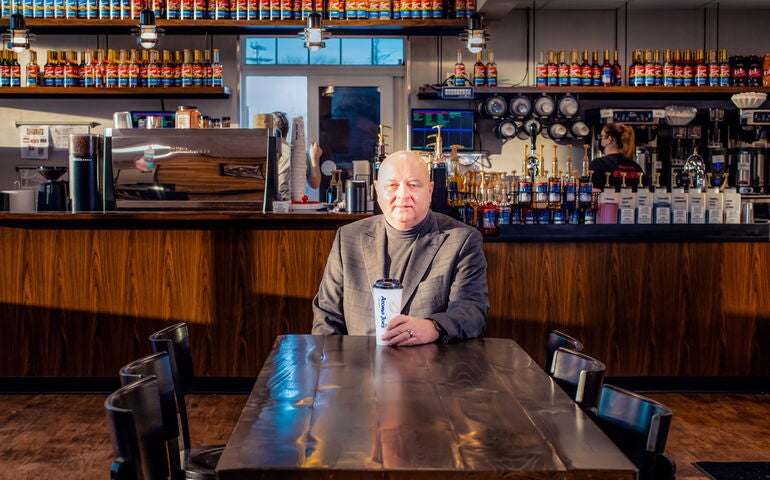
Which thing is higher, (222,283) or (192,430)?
(222,283)

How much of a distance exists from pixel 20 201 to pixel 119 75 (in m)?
2.32

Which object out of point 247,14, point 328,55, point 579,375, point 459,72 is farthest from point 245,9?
point 579,375

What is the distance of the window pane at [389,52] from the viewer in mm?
7422

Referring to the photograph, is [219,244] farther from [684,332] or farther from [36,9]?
[36,9]

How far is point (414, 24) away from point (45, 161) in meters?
3.40

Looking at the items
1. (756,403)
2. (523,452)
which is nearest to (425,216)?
(523,452)

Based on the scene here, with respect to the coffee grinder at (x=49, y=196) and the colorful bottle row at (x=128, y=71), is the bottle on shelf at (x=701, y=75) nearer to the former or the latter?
the colorful bottle row at (x=128, y=71)

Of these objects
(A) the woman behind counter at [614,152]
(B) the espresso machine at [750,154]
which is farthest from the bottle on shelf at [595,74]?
(A) the woman behind counter at [614,152]

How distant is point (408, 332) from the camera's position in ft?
7.73

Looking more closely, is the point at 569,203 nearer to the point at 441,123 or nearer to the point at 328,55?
the point at 441,123

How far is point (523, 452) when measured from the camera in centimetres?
146

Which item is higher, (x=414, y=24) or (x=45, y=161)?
(x=414, y=24)

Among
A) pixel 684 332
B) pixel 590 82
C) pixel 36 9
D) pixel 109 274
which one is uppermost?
pixel 36 9

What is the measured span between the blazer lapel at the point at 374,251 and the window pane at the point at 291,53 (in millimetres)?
4859
